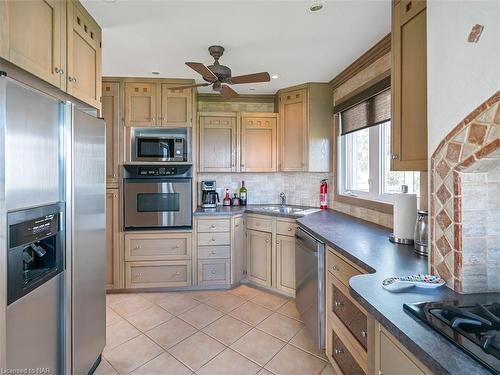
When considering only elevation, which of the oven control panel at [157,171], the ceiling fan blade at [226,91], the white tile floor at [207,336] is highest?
the ceiling fan blade at [226,91]

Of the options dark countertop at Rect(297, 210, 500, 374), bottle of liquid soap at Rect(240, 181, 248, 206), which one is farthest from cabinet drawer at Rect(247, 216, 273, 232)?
dark countertop at Rect(297, 210, 500, 374)

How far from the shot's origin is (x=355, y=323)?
1502mm

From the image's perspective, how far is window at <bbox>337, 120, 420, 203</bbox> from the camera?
235 cm

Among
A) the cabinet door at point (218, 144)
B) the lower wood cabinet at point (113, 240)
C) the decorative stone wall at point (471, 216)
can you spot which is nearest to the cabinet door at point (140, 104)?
the cabinet door at point (218, 144)

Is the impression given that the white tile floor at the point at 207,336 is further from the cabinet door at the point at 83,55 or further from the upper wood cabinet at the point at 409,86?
the cabinet door at the point at 83,55

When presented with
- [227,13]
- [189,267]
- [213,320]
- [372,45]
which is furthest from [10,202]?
[372,45]

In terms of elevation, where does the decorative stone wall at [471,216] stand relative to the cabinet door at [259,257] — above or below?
above

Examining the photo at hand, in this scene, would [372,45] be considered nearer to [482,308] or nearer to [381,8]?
[381,8]

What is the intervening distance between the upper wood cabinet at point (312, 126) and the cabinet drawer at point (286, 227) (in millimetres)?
770

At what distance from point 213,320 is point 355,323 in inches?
→ 55.9

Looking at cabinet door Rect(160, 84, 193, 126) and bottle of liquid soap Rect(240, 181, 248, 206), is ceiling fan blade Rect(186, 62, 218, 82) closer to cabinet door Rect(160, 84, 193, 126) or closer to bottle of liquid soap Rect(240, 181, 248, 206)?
cabinet door Rect(160, 84, 193, 126)

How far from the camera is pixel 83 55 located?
1.82 meters

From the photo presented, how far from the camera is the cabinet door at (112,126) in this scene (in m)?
3.00

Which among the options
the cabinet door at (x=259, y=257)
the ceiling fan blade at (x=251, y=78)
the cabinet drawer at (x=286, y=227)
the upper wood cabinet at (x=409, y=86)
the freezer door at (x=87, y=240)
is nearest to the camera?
the upper wood cabinet at (x=409, y=86)
